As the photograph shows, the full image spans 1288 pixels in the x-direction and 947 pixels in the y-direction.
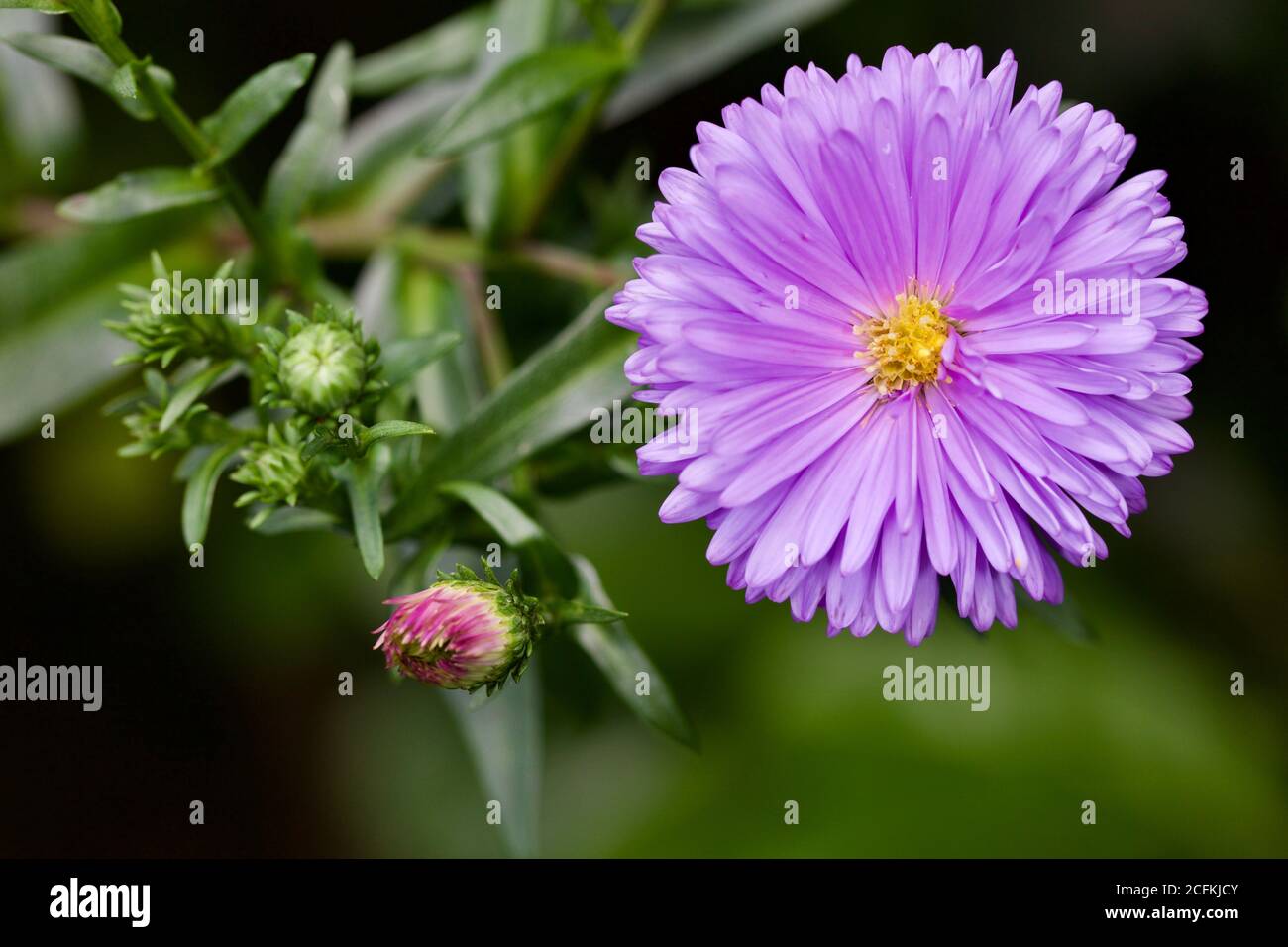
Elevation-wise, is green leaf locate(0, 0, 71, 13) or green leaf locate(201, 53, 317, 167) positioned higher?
green leaf locate(0, 0, 71, 13)

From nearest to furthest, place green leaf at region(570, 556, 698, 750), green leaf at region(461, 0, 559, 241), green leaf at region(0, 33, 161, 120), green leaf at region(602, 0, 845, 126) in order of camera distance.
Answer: green leaf at region(0, 33, 161, 120)
green leaf at region(570, 556, 698, 750)
green leaf at region(461, 0, 559, 241)
green leaf at region(602, 0, 845, 126)

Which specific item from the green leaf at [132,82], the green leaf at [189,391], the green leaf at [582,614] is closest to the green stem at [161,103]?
the green leaf at [132,82]

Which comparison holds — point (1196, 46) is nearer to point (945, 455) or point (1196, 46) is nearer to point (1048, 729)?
point (1048, 729)

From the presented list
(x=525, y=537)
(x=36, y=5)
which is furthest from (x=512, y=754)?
(x=36, y=5)

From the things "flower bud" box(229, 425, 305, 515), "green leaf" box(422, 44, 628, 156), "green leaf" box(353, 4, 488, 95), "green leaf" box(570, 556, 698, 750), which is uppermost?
"green leaf" box(353, 4, 488, 95)

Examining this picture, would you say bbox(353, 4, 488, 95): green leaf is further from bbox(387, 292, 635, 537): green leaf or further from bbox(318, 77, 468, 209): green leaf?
bbox(387, 292, 635, 537): green leaf

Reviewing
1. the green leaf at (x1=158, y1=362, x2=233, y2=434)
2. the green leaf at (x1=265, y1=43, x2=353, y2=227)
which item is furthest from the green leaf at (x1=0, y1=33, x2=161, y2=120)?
the green leaf at (x1=158, y1=362, x2=233, y2=434)
